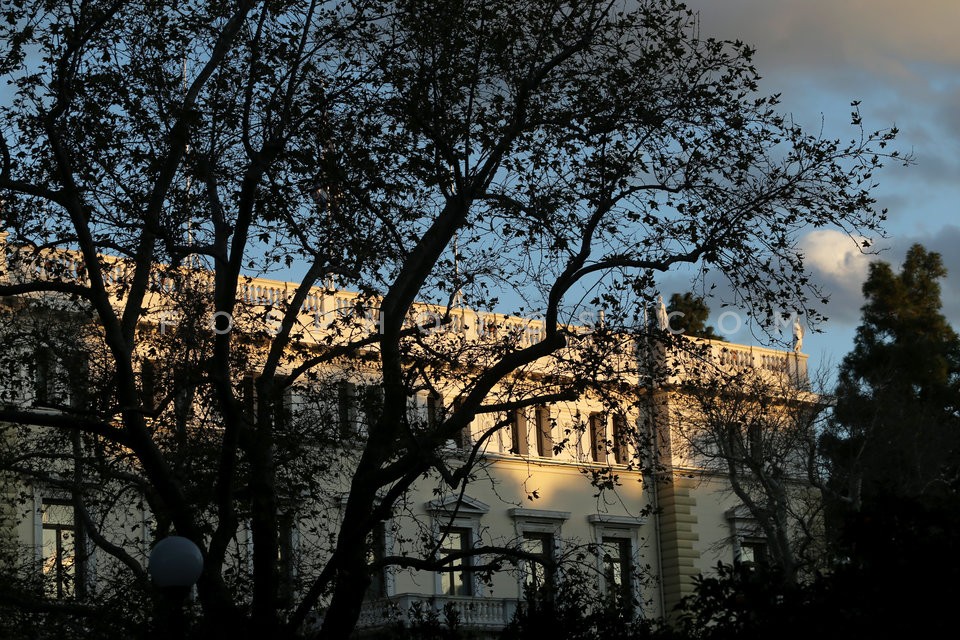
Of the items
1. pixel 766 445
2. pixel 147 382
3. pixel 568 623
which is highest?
pixel 147 382

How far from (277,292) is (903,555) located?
21525mm

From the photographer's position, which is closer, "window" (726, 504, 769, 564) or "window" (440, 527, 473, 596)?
"window" (440, 527, 473, 596)

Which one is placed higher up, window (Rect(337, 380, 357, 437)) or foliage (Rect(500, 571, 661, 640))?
window (Rect(337, 380, 357, 437))

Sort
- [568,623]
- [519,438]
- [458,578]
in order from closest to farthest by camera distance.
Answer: [568,623] < [458,578] < [519,438]

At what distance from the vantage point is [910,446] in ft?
134

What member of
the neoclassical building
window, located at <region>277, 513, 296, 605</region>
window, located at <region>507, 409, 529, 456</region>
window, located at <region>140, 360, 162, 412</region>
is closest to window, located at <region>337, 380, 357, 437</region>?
window, located at <region>277, 513, 296, 605</region>

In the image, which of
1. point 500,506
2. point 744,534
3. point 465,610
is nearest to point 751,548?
point 744,534

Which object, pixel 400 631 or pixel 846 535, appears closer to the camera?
pixel 846 535

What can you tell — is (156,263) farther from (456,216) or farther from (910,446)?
(910,446)

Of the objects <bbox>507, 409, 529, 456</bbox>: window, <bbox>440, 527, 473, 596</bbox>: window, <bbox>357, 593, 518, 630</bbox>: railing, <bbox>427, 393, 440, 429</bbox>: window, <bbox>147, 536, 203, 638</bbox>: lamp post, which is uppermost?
<bbox>507, 409, 529, 456</bbox>: window

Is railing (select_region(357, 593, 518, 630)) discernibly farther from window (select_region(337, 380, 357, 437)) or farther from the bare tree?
window (select_region(337, 380, 357, 437))

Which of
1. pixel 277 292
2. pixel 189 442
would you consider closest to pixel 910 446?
pixel 277 292

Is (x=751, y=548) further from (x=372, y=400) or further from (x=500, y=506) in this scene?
(x=372, y=400)

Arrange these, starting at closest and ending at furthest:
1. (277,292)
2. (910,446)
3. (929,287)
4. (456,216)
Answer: (456,216) → (277,292) → (910,446) → (929,287)
